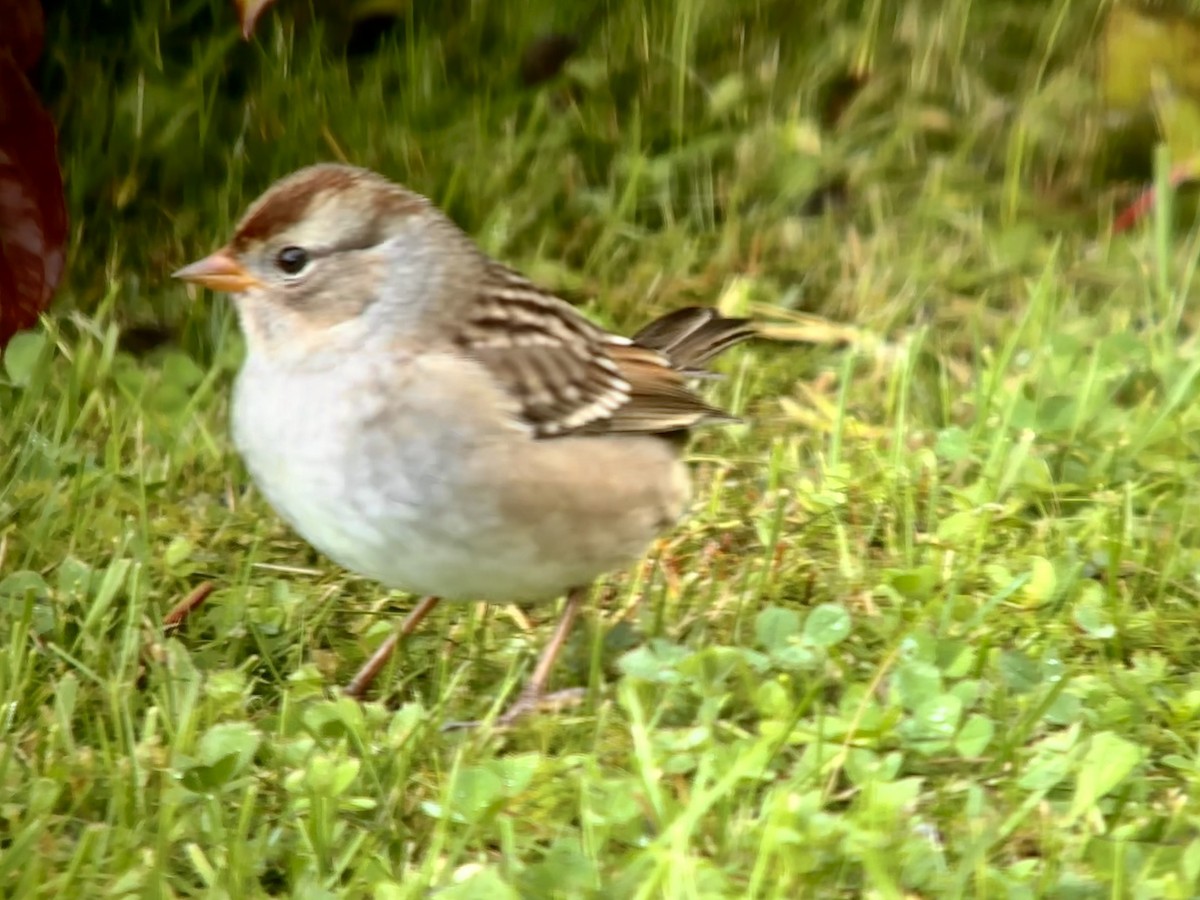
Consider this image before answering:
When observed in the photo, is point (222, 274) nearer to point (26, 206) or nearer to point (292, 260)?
point (292, 260)

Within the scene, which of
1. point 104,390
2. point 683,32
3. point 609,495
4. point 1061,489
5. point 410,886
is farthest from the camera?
point 683,32

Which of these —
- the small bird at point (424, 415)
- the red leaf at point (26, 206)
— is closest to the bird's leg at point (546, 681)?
the small bird at point (424, 415)

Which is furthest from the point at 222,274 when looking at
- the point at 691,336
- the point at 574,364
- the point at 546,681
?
the point at 691,336

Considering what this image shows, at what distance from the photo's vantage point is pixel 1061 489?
13.5 ft

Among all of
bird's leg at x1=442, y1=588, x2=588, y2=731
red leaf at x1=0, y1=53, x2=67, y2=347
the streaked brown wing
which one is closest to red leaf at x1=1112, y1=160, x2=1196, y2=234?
the streaked brown wing

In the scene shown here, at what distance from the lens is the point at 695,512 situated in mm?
4188

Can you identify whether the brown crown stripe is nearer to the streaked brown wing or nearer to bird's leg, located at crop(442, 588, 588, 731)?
the streaked brown wing

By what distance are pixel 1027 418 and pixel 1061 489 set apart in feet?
0.80

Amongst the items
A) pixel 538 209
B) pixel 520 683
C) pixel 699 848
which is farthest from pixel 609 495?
pixel 538 209

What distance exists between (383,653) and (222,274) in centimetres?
71

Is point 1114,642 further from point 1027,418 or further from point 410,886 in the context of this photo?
point 410,886

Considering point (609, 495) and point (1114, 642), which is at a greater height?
point (609, 495)

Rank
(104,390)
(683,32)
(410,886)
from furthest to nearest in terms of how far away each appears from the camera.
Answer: (683,32), (104,390), (410,886)

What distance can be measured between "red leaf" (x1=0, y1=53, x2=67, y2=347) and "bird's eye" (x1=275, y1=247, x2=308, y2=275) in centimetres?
75
